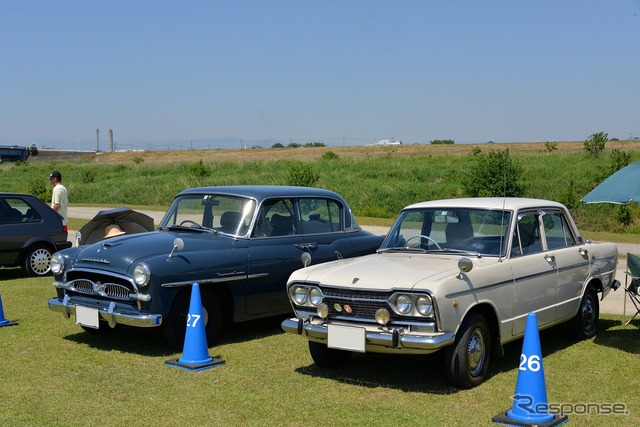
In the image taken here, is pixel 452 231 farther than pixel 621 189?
No

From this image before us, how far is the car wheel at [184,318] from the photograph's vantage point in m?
8.05

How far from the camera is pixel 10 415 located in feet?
19.5

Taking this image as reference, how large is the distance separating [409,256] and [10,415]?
3.81m

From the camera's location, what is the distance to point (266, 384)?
688 centimetres

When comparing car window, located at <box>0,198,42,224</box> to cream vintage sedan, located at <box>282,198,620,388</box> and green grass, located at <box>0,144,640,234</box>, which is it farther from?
green grass, located at <box>0,144,640,234</box>

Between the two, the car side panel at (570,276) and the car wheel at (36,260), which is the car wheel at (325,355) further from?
the car wheel at (36,260)

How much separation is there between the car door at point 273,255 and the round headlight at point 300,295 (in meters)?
1.58

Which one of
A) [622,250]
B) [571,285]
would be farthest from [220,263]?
[622,250]

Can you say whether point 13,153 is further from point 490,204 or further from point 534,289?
point 534,289

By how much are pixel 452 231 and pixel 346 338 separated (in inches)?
70.7

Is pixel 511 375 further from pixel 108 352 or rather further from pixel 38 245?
pixel 38 245

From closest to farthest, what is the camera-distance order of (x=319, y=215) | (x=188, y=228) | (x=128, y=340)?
1. (x=128, y=340)
2. (x=188, y=228)
3. (x=319, y=215)

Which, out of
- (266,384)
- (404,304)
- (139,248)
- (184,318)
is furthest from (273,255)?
(404,304)

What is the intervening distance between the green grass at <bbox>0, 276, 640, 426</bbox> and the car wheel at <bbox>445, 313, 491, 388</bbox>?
0.12 meters
